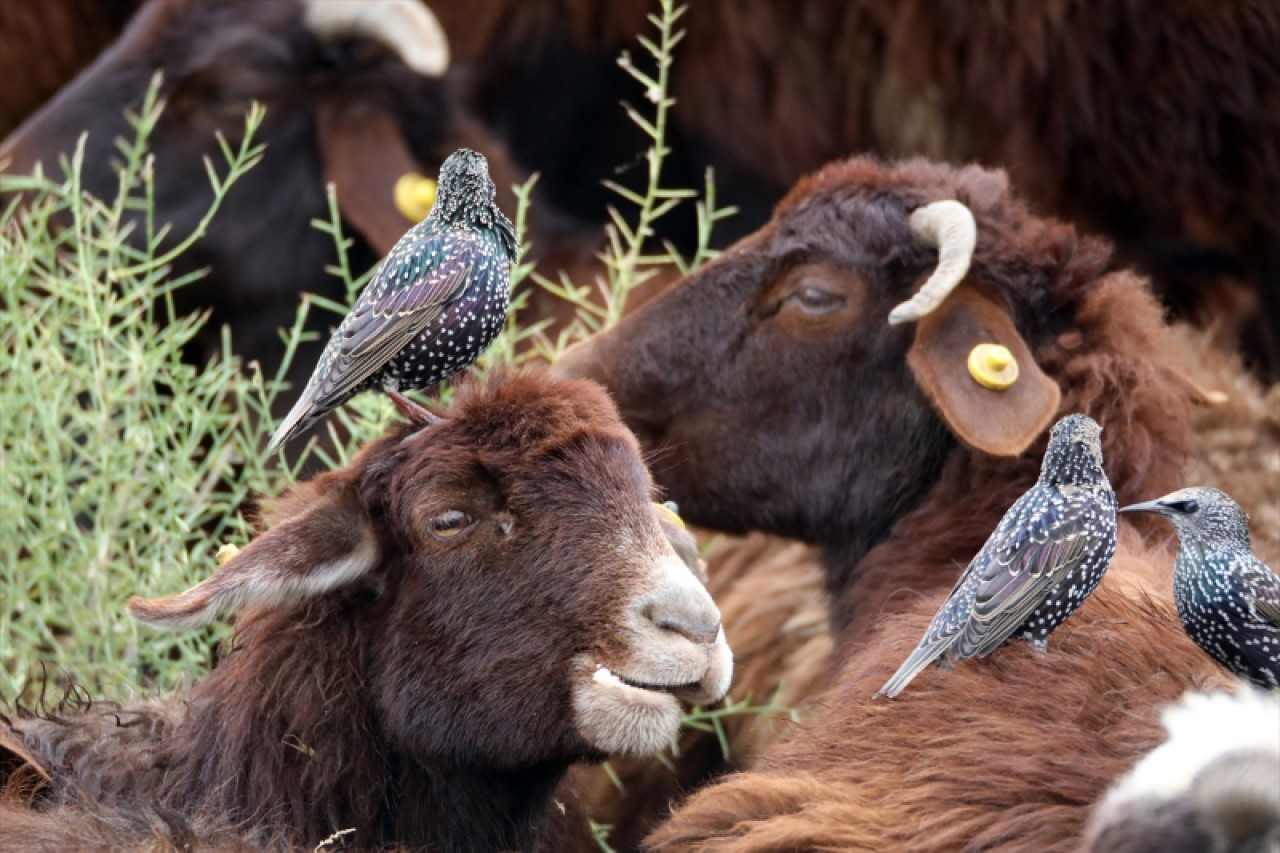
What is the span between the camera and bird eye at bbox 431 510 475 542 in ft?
10.8

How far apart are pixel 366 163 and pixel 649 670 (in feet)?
10.9

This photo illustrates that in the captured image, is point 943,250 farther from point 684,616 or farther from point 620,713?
point 620,713

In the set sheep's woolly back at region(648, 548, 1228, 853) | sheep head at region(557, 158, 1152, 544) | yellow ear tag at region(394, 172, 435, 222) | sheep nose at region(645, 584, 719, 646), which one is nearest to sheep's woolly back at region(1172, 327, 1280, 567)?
sheep head at region(557, 158, 1152, 544)

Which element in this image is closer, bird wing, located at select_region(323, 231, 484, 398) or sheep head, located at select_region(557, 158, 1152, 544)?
bird wing, located at select_region(323, 231, 484, 398)

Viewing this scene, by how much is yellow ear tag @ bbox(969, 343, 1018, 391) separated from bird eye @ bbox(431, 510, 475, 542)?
1327 mm

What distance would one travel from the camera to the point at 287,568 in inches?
127

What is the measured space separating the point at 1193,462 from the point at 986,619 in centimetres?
194

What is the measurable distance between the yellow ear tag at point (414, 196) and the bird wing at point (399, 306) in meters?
2.34

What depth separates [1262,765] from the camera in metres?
2.46

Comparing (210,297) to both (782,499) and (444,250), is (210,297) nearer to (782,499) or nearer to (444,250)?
(782,499)

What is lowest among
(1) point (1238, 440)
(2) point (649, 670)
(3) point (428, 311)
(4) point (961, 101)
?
(1) point (1238, 440)

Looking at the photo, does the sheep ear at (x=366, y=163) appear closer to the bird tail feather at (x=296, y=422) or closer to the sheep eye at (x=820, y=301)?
the sheep eye at (x=820, y=301)

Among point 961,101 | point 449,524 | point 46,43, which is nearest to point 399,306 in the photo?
point 449,524

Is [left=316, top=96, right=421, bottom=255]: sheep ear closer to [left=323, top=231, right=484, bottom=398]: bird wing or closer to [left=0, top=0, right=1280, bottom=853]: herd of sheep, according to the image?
[left=0, top=0, right=1280, bottom=853]: herd of sheep
